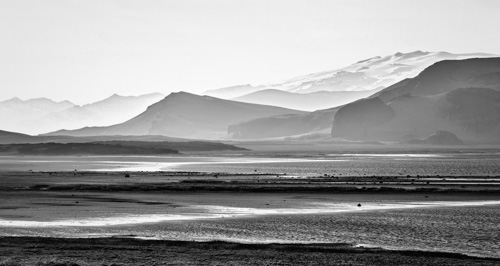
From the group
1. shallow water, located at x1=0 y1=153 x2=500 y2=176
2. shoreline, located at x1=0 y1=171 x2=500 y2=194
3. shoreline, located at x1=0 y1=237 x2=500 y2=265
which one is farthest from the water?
shallow water, located at x1=0 y1=153 x2=500 y2=176

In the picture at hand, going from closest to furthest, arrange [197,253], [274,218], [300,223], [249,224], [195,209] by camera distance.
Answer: [197,253], [249,224], [300,223], [274,218], [195,209]

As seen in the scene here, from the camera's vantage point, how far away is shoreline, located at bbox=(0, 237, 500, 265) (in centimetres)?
2962

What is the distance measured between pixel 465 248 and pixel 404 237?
13.3 feet

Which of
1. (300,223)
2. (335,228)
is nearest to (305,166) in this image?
(300,223)

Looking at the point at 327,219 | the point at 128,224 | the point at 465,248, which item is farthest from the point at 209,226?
the point at 465,248

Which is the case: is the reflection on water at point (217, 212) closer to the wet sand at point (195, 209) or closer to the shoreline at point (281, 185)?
the wet sand at point (195, 209)

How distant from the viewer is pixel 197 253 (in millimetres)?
31578

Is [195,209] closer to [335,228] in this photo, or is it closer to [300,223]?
[300,223]

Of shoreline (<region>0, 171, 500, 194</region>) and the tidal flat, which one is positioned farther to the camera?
shoreline (<region>0, 171, 500, 194</region>)

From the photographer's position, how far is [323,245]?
111 ft

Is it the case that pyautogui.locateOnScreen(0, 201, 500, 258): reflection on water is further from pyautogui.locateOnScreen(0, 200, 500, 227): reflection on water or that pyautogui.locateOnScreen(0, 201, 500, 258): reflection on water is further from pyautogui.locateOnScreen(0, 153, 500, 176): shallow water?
pyautogui.locateOnScreen(0, 153, 500, 176): shallow water

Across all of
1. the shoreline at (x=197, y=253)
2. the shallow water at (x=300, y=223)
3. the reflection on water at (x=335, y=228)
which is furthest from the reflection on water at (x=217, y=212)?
the shoreline at (x=197, y=253)

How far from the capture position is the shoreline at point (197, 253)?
2962 centimetres

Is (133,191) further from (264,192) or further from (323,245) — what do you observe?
(323,245)
